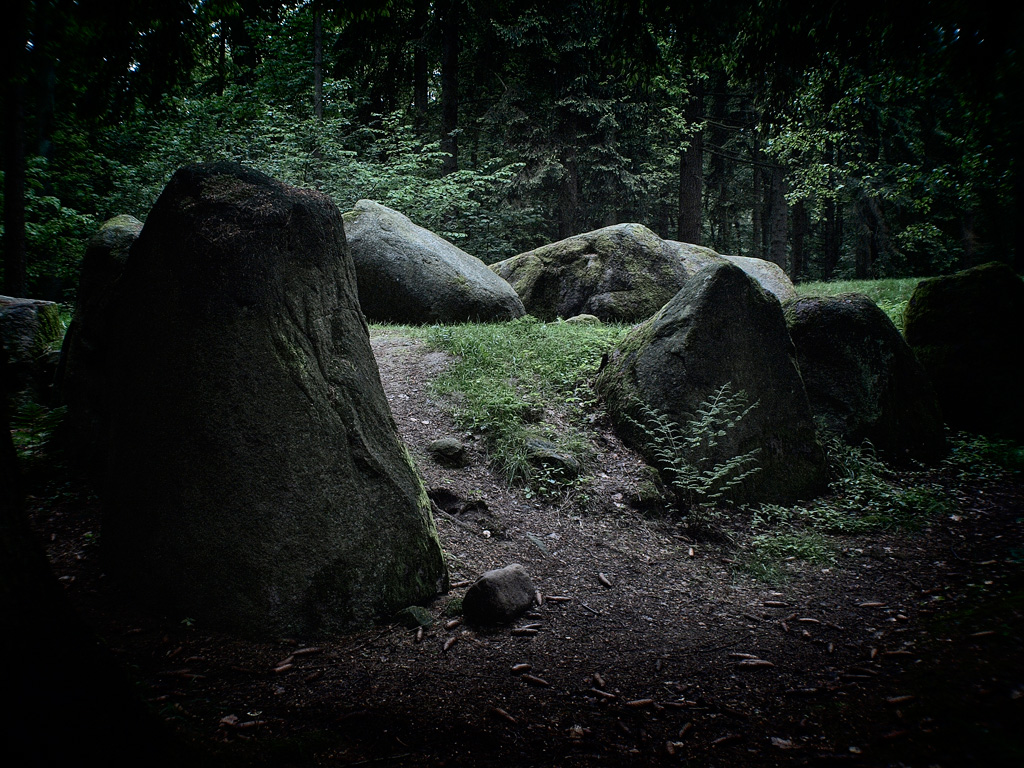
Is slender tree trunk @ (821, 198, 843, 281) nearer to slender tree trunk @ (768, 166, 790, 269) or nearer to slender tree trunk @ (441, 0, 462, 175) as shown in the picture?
slender tree trunk @ (768, 166, 790, 269)

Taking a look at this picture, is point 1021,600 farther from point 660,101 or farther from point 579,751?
point 660,101

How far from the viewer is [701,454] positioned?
16.2ft

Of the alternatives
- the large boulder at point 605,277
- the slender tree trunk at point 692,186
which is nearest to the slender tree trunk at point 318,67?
the large boulder at point 605,277

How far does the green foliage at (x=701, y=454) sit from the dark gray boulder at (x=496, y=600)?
1.90 metres

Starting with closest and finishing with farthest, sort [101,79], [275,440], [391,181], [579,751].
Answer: [579,751]
[275,440]
[101,79]
[391,181]

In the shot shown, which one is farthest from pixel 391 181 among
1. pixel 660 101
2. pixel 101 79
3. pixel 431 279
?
pixel 101 79

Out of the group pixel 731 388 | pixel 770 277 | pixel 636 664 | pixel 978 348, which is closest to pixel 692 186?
pixel 770 277

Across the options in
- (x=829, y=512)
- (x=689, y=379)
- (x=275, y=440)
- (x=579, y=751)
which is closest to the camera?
(x=579, y=751)

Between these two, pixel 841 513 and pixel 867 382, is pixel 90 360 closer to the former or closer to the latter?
pixel 841 513

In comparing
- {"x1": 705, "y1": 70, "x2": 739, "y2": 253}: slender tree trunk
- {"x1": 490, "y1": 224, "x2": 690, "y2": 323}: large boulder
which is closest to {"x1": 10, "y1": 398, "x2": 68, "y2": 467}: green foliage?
{"x1": 490, "y1": 224, "x2": 690, "y2": 323}: large boulder

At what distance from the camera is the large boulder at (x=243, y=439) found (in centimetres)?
272

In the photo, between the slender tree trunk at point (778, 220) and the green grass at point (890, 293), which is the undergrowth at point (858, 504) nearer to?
the green grass at point (890, 293)

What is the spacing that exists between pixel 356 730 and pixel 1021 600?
10.1 feet

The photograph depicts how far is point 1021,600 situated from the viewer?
2.62m
